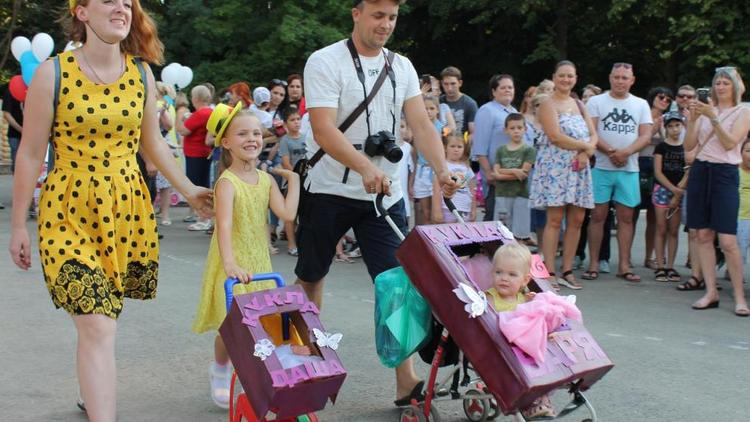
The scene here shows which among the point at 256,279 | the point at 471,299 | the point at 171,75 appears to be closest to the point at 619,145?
the point at 471,299

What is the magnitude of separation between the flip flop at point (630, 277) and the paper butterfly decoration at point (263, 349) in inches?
242

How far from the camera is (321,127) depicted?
475 cm

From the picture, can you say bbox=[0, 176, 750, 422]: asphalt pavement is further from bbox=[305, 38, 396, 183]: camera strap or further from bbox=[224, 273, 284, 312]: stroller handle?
bbox=[305, 38, 396, 183]: camera strap

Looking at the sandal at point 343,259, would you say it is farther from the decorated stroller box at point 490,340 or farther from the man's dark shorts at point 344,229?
the decorated stroller box at point 490,340

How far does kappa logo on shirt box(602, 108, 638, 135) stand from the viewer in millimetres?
9039

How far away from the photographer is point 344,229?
16.7ft

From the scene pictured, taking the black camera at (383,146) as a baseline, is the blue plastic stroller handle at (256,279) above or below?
below

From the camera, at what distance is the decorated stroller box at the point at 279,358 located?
374 cm

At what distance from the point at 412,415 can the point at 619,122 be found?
5232mm

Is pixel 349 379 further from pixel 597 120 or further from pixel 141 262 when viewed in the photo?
pixel 597 120

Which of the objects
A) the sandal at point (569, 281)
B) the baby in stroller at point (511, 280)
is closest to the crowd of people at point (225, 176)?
the baby in stroller at point (511, 280)

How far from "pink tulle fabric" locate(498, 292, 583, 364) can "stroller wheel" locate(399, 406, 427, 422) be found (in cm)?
80

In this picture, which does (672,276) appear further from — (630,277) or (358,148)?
(358,148)

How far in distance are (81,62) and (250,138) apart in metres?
1.10
